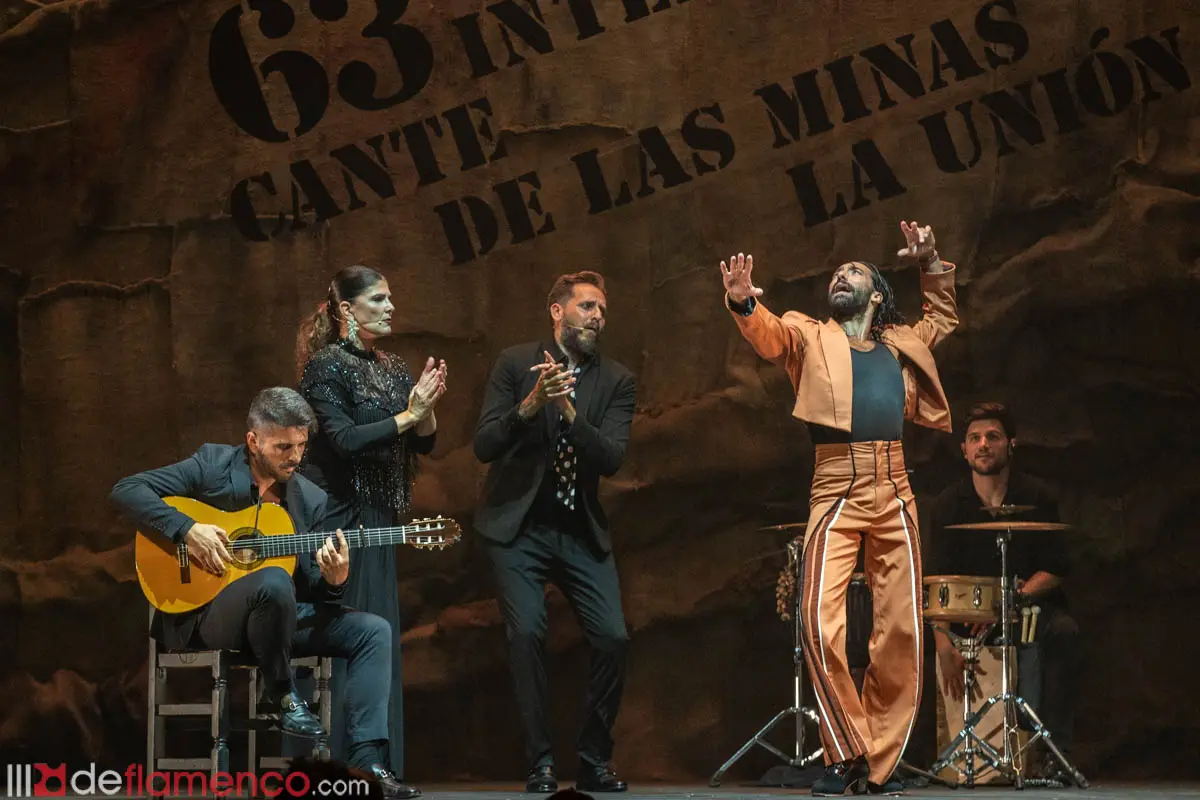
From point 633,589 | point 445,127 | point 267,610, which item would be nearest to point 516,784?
point 633,589

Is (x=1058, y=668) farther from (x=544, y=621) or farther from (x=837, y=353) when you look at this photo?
(x=544, y=621)

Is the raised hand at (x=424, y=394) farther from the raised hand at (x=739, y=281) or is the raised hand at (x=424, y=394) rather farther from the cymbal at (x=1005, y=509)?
the cymbal at (x=1005, y=509)

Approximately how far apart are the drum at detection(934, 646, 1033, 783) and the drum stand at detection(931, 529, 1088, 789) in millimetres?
90

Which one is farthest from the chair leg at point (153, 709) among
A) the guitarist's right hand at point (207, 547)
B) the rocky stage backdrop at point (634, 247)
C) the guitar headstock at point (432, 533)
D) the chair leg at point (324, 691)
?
the rocky stage backdrop at point (634, 247)

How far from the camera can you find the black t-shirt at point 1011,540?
709 centimetres

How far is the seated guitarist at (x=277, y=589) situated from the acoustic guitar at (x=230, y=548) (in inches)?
1.2

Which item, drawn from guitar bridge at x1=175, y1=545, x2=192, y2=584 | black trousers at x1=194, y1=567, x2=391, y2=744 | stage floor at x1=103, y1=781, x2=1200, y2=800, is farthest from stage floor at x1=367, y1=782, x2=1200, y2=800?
guitar bridge at x1=175, y1=545, x2=192, y2=584

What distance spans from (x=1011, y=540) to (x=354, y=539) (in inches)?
126

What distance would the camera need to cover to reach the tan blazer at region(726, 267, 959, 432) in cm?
595

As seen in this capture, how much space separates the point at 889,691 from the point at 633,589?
1914mm

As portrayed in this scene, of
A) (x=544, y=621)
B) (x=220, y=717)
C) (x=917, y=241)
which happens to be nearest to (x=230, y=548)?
(x=220, y=717)

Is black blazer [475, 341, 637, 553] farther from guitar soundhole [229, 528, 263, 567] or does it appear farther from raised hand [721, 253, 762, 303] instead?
guitar soundhole [229, 528, 263, 567]

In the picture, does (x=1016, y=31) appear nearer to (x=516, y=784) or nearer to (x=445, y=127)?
(x=445, y=127)

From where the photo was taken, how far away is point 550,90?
301 inches
